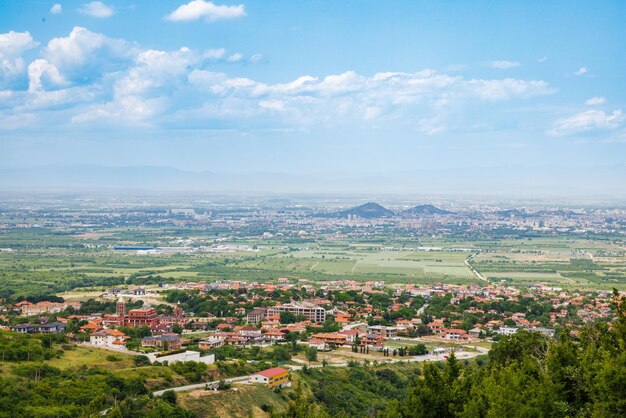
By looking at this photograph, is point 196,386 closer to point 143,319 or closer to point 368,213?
point 143,319

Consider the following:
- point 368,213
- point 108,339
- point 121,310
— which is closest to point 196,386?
point 108,339

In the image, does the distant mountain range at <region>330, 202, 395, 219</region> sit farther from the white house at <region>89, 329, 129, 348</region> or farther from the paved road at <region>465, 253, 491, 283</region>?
the white house at <region>89, 329, 129, 348</region>

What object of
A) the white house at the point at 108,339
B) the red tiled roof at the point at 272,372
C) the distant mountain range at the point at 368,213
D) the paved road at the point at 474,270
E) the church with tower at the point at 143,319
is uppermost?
the distant mountain range at the point at 368,213

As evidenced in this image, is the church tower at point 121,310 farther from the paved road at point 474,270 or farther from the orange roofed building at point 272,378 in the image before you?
the paved road at point 474,270

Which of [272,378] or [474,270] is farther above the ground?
[272,378]

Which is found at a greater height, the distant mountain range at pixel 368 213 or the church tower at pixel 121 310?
the distant mountain range at pixel 368 213

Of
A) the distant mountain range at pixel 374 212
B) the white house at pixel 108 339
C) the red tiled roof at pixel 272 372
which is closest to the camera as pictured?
the red tiled roof at pixel 272 372

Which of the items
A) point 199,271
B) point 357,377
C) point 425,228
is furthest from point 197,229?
point 357,377

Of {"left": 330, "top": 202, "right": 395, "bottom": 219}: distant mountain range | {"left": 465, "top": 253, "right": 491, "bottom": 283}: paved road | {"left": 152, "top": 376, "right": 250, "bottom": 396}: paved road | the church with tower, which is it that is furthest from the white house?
{"left": 330, "top": 202, "right": 395, "bottom": 219}: distant mountain range

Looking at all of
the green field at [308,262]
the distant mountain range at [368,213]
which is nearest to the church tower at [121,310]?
the green field at [308,262]

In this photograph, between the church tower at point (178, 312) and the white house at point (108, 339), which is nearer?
the white house at point (108, 339)

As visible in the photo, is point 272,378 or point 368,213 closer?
point 272,378
